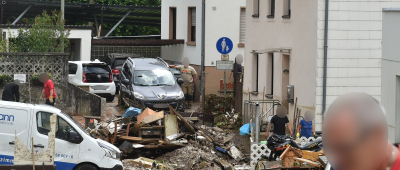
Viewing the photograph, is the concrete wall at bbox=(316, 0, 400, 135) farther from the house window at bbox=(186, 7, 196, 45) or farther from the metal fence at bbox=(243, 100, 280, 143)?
the house window at bbox=(186, 7, 196, 45)

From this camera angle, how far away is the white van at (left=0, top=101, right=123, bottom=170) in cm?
930

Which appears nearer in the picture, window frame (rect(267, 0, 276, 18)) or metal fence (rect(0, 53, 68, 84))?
window frame (rect(267, 0, 276, 18))

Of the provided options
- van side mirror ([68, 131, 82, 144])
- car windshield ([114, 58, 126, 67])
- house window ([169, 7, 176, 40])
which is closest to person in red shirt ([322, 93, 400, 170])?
van side mirror ([68, 131, 82, 144])

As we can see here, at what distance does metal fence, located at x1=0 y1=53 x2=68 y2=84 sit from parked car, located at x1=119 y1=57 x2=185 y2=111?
7.55 feet

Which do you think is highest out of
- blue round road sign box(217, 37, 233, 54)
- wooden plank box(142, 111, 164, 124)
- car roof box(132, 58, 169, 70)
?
blue round road sign box(217, 37, 233, 54)

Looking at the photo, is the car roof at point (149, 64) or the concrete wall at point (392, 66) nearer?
the concrete wall at point (392, 66)

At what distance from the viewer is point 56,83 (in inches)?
732

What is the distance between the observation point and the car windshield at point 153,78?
63.7ft

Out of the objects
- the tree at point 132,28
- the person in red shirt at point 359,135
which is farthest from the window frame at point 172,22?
the person in red shirt at point 359,135

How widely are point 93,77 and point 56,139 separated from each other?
12.0 meters

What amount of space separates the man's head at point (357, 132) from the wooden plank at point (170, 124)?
12.8 meters

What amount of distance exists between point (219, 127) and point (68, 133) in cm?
830

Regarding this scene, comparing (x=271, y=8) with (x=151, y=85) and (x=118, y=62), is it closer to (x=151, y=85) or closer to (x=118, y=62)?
(x=151, y=85)

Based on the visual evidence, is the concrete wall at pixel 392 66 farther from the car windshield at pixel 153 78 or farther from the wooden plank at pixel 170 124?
the car windshield at pixel 153 78
